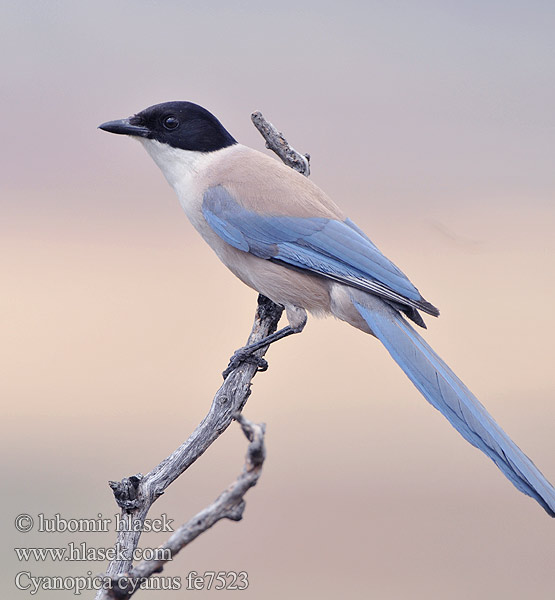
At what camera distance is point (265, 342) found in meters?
2.36

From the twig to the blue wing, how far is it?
29 cm

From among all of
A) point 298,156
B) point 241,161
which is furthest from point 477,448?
point 298,156

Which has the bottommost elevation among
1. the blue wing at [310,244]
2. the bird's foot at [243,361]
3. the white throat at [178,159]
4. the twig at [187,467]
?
the twig at [187,467]

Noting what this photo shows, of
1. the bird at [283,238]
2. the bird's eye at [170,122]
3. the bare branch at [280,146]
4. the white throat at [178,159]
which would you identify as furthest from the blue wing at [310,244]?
the bare branch at [280,146]

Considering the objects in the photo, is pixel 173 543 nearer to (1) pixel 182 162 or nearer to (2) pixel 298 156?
(1) pixel 182 162

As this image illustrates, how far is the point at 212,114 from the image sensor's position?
96.8 inches

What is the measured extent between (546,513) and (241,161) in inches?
53.7

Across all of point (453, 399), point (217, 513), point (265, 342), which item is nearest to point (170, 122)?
point (265, 342)

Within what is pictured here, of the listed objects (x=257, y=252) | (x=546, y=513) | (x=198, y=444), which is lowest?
(x=546, y=513)

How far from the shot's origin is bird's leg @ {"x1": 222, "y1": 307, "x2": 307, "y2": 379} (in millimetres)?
2342

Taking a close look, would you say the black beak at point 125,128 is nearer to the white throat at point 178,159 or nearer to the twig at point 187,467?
the white throat at point 178,159

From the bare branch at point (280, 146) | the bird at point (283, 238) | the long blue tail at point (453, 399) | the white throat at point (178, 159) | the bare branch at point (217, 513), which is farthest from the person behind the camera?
the bare branch at point (280, 146)

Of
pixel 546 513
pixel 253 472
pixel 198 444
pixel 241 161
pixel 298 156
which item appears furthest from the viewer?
pixel 298 156

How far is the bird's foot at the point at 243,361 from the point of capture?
2.34m
